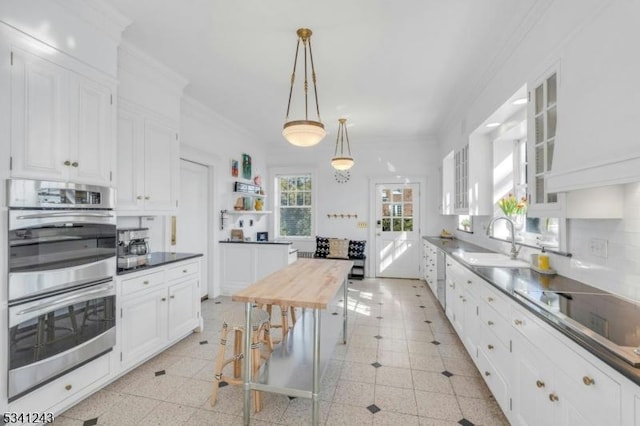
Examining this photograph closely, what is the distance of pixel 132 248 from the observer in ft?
9.08

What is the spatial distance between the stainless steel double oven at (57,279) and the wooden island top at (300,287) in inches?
46.1

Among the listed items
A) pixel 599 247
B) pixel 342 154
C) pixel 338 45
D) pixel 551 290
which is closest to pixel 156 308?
pixel 338 45

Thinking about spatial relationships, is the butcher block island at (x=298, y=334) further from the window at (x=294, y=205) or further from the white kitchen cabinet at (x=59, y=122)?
the window at (x=294, y=205)

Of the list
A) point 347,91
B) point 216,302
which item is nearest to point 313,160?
point 347,91

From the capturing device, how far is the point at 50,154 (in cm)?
201

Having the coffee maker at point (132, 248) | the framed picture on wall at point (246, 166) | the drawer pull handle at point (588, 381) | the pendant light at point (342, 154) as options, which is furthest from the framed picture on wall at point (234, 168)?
the drawer pull handle at point (588, 381)

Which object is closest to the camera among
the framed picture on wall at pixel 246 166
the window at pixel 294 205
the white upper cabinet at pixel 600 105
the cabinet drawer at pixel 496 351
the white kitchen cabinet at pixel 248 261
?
the white upper cabinet at pixel 600 105

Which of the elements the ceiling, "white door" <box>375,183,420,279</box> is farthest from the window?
the ceiling

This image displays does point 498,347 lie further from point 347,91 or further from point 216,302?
point 216,302

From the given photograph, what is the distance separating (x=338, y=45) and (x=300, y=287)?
2.25m

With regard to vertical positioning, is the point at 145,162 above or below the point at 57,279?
above

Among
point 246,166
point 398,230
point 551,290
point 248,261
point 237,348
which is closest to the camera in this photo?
point 551,290

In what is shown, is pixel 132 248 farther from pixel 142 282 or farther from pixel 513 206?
pixel 513 206

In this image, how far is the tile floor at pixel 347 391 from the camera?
2072 millimetres
